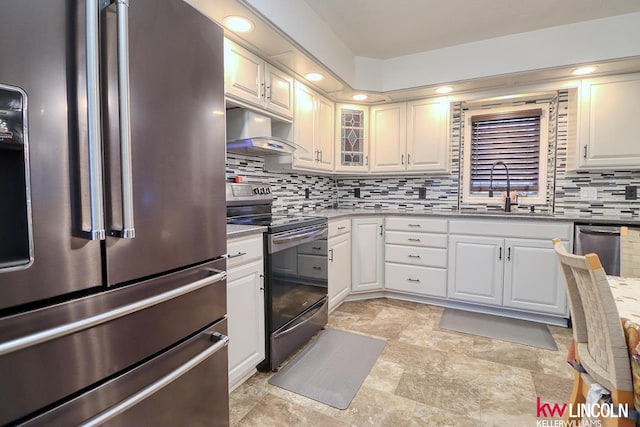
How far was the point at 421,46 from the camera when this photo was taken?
293cm

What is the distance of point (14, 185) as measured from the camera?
2.31 ft

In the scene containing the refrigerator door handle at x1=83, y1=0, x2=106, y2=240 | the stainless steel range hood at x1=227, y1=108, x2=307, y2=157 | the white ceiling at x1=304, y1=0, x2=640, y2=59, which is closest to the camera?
the refrigerator door handle at x1=83, y1=0, x2=106, y2=240

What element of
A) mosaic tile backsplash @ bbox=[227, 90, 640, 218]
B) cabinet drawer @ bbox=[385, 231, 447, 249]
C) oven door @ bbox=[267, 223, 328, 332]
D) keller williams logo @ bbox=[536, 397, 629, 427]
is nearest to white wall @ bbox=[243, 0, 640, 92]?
mosaic tile backsplash @ bbox=[227, 90, 640, 218]

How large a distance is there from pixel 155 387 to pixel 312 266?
1.42 m

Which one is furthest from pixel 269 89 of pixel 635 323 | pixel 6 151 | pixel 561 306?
pixel 561 306

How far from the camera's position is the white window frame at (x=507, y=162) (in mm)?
3115

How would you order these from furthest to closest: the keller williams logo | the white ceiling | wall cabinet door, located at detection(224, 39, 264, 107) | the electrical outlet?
the electrical outlet, the white ceiling, wall cabinet door, located at detection(224, 39, 264, 107), the keller williams logo

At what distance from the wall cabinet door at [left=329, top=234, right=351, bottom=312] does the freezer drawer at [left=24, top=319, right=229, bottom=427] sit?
1.48 meters

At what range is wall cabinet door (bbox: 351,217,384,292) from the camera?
3.12 metres

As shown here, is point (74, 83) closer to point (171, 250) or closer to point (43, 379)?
point (171, 250)

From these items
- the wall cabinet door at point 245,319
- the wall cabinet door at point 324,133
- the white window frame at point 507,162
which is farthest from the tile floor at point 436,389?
the wall cabinet door at point 324,133

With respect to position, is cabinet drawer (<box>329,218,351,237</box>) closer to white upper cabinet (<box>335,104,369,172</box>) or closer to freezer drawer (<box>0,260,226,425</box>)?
white upper cabinet (<box>335,104,369,172</box>)

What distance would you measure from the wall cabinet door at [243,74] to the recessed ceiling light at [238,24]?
92 mm

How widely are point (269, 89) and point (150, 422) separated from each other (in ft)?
6.98
